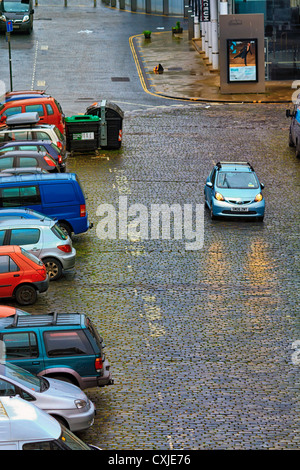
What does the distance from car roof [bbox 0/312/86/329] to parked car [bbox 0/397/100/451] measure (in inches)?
199

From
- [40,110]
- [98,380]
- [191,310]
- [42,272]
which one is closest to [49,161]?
[40,110]

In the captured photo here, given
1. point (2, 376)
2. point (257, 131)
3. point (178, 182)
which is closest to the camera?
point (2, 376)

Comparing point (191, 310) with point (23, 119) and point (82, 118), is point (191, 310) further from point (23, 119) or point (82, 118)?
point (82, 118)

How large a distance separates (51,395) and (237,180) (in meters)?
16.0

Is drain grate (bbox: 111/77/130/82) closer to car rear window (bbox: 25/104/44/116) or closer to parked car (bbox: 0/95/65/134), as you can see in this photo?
parked car (bbox: 0/95/65/134)

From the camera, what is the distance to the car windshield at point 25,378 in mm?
15789

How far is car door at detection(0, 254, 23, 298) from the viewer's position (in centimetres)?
2275

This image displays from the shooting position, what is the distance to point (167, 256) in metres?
26.4

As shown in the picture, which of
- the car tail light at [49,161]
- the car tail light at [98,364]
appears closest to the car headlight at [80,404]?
the car tail light at [98,364]

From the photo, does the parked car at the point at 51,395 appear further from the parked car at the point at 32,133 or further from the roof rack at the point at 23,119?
the roof rack at the point at 23,119

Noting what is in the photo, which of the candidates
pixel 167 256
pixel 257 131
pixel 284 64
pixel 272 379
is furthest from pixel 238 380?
Result: pixel 284 64

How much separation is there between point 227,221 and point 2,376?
15346 mm

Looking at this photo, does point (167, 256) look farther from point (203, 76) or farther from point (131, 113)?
point (203, 76)
